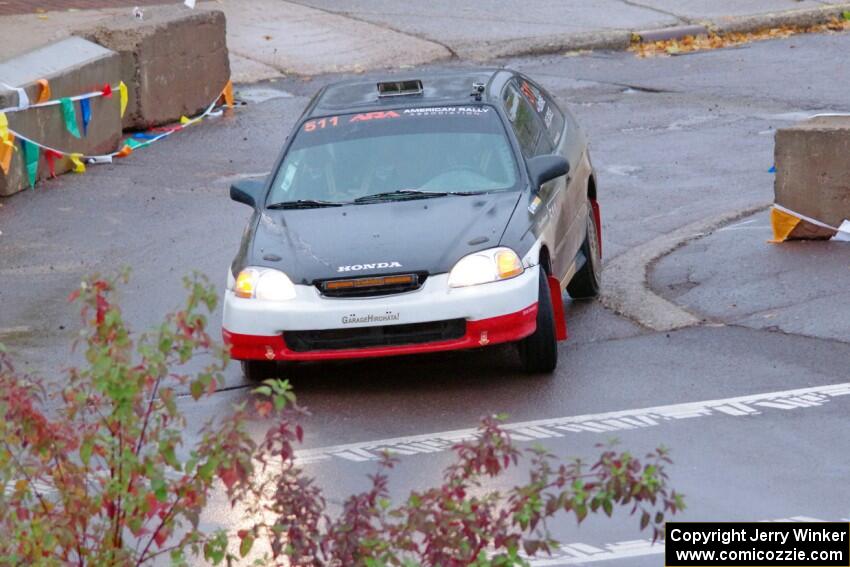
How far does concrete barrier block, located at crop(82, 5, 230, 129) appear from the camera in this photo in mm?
17000

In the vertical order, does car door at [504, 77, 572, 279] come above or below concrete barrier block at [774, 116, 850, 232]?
above

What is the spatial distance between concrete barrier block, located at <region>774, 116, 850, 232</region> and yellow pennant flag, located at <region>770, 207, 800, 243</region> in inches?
2.8

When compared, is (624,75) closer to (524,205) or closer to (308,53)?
(308,53)

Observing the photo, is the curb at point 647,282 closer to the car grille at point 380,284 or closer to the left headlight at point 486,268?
the left headlight at point 486,268

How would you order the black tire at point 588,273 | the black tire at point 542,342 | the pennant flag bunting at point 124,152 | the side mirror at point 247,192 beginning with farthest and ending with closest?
the pennant flag bunting at point 124,152
the black tire at point 588,273
the side mirror at point 247,192
the black tire at point 542,342

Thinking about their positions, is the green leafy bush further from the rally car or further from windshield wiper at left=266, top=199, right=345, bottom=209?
windshield wiper at left=266, top=199, right=345, bottom=209

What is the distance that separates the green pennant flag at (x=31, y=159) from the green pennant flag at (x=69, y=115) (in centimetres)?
52

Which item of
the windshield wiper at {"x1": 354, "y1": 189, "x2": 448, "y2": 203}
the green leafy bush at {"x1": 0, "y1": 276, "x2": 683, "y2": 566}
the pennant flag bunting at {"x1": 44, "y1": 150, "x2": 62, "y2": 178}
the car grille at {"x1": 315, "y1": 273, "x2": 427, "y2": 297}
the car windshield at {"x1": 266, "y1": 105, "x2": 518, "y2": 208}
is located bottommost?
the pennant flag bunting at {"x1": 44, "y1": 150, "x2": 62, "y2": 178}

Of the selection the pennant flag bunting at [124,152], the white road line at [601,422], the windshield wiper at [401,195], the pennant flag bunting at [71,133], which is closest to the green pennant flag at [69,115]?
the pennant flag bunting at [71,133]

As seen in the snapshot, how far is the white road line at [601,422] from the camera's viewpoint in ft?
26.6

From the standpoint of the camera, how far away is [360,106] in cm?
1041

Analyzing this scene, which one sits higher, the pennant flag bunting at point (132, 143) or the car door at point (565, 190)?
the car door at point (565, 190)

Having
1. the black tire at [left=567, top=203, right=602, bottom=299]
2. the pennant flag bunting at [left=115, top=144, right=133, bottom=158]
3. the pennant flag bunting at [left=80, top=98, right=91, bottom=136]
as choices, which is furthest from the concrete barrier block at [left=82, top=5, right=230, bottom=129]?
the black tire at [left=567, top=203, right=602, bottom=299]

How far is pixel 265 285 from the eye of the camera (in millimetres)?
8945
